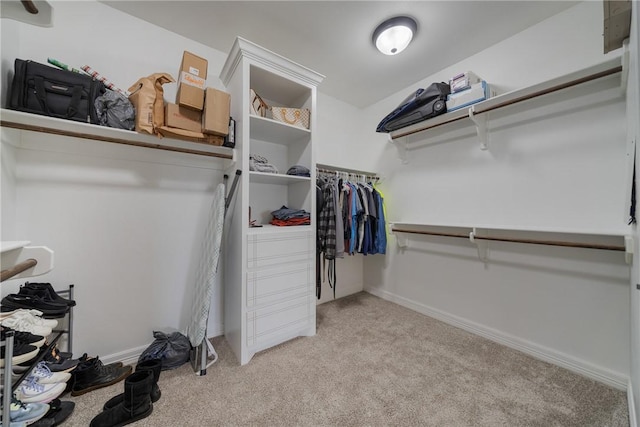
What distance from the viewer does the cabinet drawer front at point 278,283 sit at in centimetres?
169

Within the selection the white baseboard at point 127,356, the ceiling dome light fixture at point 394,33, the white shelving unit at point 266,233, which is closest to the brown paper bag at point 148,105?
the white shelving unit at point 266,233

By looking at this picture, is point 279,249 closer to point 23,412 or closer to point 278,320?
point 278,320

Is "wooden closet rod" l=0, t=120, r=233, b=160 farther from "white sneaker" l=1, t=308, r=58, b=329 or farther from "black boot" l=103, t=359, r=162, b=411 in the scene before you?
"black boot" l=103, t=359, r=162, b=411

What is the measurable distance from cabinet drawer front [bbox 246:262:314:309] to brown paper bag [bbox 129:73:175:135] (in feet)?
3.91

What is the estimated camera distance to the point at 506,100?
1786 mm

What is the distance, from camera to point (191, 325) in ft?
5.68

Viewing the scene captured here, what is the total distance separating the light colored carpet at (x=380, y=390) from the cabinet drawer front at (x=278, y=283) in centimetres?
43

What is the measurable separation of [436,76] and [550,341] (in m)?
2.62

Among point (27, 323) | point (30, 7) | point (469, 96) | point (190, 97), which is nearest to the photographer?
point (30, 7)

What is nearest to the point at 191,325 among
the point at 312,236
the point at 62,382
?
the point at 62,382

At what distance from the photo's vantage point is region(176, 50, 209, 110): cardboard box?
1512mm

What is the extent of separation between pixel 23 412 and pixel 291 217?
168cm

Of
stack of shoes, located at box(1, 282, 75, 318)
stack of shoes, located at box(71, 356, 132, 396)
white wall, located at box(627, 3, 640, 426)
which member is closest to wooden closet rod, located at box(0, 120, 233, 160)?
stack of shoes, located at box(1, 282, 75, 318)

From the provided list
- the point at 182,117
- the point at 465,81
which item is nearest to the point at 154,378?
the point at 182,117
